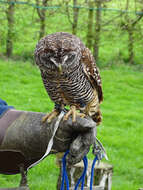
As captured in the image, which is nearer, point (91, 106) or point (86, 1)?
point (91, 106)

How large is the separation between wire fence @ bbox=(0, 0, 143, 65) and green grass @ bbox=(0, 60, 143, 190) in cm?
73

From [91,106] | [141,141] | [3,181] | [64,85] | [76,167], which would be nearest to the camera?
[64,85]

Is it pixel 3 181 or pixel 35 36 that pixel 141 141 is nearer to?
pixel 3 181

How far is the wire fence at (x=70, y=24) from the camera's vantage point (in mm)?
10953

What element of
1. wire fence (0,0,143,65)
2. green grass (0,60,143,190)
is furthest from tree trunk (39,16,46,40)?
green grass (0,60,143,190)

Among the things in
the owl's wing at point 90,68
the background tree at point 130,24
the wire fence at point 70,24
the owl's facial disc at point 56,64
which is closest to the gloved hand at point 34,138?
the owl's facial disc at point 56,64

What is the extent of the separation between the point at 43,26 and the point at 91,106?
336 inches

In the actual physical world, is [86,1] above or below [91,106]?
above

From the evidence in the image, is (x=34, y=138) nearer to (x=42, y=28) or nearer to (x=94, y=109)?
(x=94, y=109)

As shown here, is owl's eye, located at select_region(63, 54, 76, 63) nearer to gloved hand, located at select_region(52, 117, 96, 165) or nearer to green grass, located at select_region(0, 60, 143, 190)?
gloved hand, located at select_region(52, 117, 96, 165)

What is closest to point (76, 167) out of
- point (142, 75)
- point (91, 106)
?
point (91, 106)

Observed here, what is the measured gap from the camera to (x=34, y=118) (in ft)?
9.27

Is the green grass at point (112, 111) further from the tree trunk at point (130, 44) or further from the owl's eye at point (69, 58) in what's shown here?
the owl's eye at point (69, 58)

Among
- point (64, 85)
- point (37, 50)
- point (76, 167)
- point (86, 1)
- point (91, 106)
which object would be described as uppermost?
point (86, 1)
